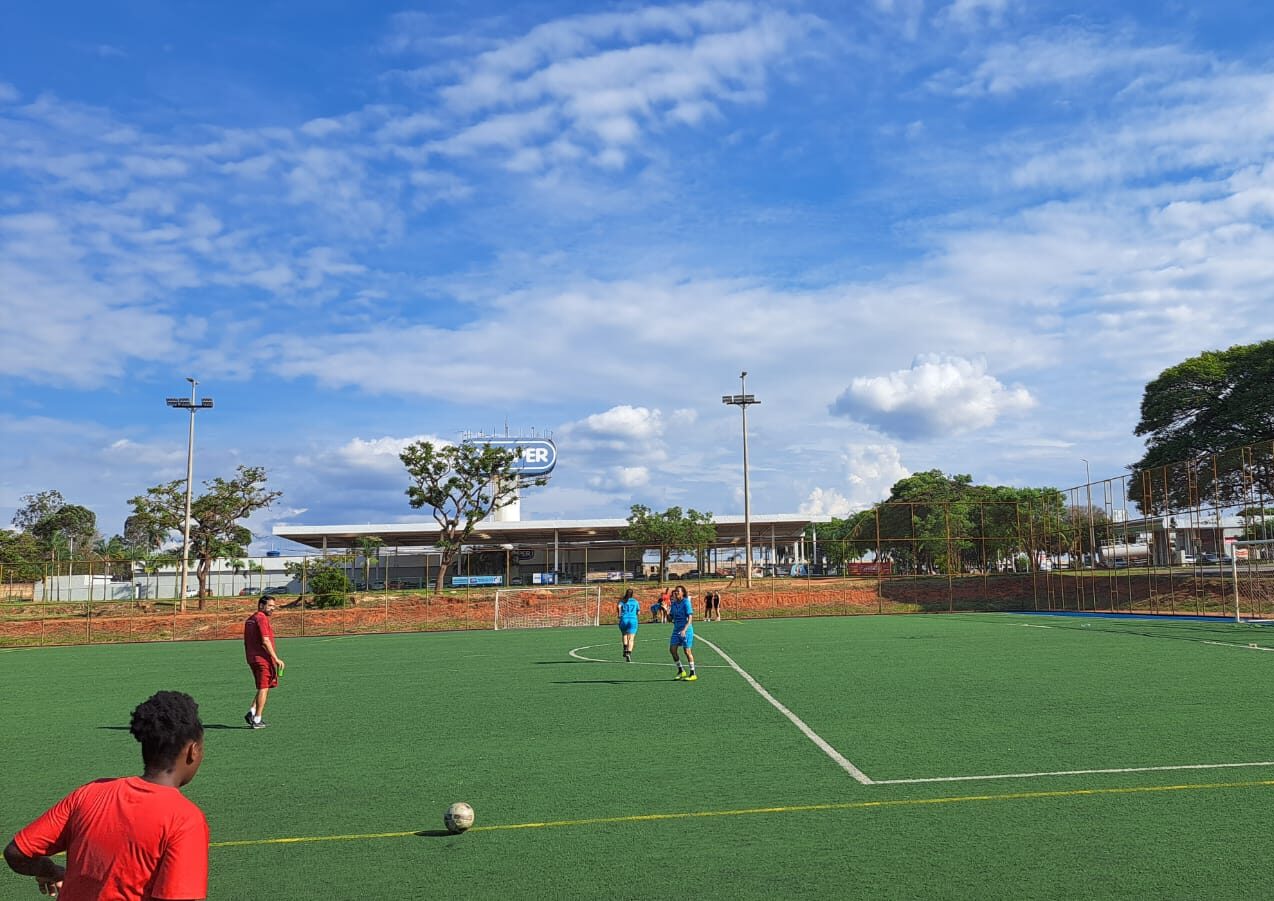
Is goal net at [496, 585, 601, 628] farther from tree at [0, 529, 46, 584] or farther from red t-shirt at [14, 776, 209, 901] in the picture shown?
red t-shirt at [14, 776, 209, 901]

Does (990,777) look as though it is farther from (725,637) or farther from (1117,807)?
(725,637)

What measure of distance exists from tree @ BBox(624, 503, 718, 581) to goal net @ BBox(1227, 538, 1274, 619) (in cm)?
3882

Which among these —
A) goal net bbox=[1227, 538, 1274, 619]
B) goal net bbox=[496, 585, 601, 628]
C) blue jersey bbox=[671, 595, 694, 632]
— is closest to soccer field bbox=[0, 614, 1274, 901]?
blue jersey bbox=[671, 595, 694, 632]

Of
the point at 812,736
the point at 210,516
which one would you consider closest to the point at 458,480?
the point at 210,516

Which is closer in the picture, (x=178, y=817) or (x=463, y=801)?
(x=178, y=817)

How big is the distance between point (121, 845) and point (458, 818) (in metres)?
4.76

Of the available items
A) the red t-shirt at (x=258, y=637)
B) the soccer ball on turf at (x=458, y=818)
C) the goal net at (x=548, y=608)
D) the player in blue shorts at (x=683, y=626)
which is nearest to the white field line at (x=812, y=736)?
the player in blue shorts at (x=683, y=626)

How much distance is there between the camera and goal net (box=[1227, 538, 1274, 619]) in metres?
36.8

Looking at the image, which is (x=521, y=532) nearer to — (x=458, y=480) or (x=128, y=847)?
(x=458, y=480)

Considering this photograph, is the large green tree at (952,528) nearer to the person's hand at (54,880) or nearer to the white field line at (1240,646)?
the white field line at (1240,646)

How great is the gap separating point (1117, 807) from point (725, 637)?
22.6 metres

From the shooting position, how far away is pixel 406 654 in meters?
27.5

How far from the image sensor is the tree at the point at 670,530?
72750 millimetres

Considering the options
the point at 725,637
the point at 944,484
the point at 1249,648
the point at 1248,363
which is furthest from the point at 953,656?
the point at 944,484
